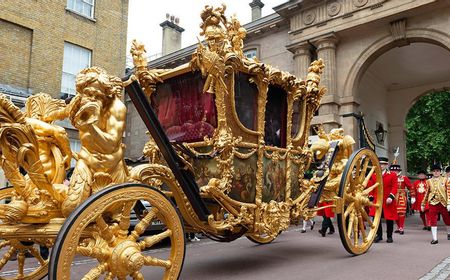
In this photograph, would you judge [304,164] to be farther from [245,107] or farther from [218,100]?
[218,100]

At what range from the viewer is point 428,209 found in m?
8.22

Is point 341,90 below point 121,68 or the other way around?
below

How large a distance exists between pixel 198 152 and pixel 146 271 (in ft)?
5.22

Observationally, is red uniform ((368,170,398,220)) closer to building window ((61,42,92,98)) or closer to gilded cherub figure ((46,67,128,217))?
gilded cherub figure ((46,67,128,217))

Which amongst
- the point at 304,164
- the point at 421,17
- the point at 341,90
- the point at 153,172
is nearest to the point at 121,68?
the point at 341,90

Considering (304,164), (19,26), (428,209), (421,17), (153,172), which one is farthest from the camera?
(19,26)

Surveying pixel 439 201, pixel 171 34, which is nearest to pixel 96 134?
pixel 439 201

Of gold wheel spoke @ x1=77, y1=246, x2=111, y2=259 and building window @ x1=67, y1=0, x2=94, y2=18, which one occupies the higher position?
building window @ x1=67, y1=0, x2=94, y2=18

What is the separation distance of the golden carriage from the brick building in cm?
805

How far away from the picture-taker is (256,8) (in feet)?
63.0

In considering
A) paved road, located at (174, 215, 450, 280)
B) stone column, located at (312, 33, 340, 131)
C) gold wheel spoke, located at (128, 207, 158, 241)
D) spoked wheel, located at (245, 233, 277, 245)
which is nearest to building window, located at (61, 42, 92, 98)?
stone column, located at (312, 33, 340, 131)

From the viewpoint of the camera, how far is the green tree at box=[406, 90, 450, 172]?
2228 centimetres

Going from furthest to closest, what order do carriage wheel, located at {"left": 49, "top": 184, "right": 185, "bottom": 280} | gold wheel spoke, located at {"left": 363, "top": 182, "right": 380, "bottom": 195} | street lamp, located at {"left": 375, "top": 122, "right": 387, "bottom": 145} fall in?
street lamp, located at {"left": 375, "top": 122, "right": 387, "bottom": 145}, gold wheel spoke, located at {"left": 363, "top": 182, "right": 380, "bottom": 195}, carriage wheel, located at {"left": 49, "top": 184, "right": 185, "bottom": 280}

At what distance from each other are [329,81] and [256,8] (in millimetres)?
8414
